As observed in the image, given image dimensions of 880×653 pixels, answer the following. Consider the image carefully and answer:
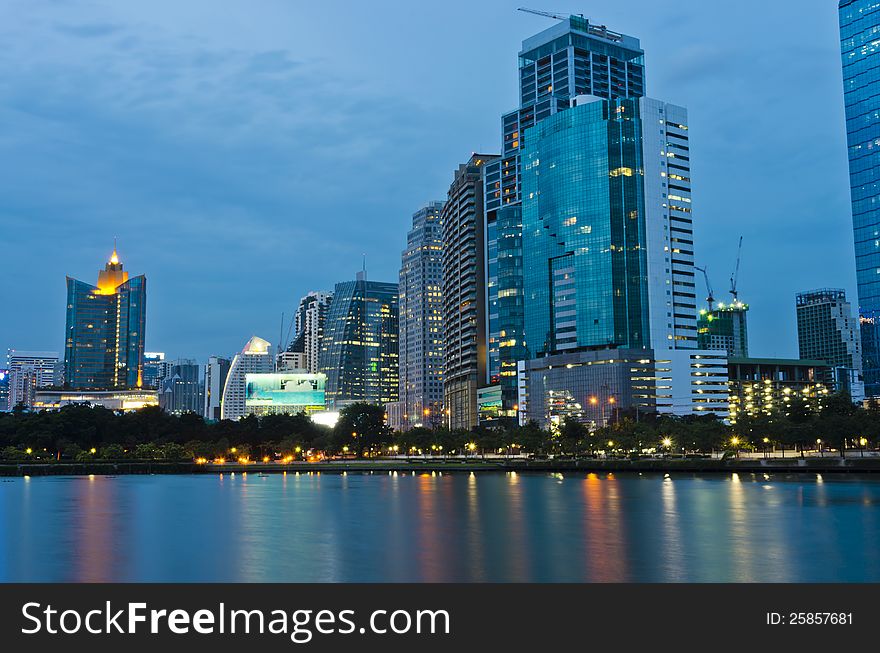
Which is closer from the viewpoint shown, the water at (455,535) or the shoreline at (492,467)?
the water at (455,535)

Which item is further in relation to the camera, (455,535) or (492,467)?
(492,467)

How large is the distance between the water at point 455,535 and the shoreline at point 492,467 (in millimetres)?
26459

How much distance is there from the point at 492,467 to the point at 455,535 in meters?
108

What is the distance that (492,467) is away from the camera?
172750 millimetres

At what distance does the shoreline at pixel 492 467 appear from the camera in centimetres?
13975

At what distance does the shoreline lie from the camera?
13975 cm

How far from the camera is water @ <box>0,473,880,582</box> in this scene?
50.2m

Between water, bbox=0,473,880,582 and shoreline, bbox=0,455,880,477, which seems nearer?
water, bbox=0,473,880,582

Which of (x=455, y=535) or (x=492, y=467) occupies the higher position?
(x=492, y=467)

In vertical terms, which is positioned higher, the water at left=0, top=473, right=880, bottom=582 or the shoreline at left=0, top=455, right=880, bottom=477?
the shoreline at left=0, top=455, right=880, bottom=477

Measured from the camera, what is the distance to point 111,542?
210 feet

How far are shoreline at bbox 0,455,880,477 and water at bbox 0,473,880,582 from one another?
26459 mm
